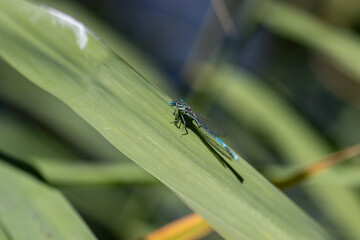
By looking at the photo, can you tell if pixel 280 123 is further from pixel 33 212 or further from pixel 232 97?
pixel 33 212

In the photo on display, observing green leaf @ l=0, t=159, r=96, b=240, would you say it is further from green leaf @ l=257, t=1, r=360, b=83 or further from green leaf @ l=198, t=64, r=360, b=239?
green leaf @ l=257, t=1, r=360, b=83

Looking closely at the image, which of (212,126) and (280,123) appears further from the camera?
(280,123)

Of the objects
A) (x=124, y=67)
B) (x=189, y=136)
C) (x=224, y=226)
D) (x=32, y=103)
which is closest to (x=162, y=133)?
(x=189, y=136)

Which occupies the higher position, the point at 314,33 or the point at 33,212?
the point at 314,33

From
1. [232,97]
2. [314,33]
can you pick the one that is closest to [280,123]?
[232,97]

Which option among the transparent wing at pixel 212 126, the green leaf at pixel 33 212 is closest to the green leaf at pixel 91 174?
the transparent wing at pixel 212 126
